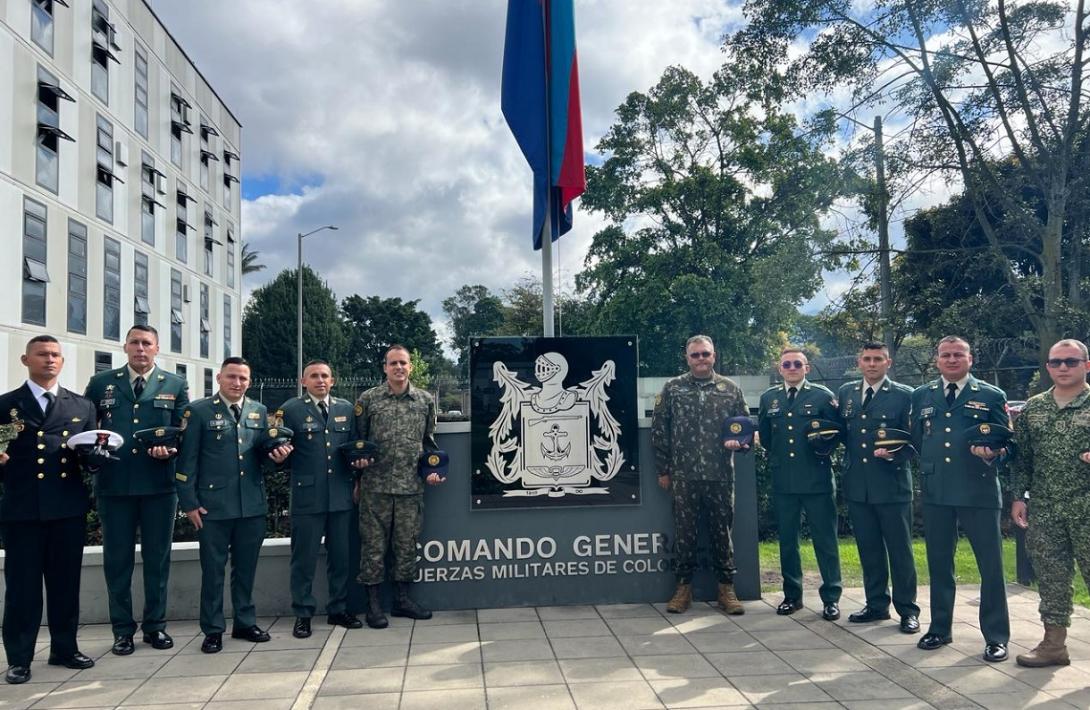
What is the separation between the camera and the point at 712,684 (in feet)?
14.0

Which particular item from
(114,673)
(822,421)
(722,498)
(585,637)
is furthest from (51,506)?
(822,421)

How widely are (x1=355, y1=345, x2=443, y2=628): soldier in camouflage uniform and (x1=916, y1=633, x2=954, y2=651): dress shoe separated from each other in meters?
3.21

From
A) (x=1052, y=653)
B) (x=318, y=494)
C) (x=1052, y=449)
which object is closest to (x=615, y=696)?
(x=318, y=494)

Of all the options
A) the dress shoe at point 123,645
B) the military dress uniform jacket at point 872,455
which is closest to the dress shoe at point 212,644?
the dress shoe at point 123,645

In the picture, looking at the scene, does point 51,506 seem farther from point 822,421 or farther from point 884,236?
point 884,236

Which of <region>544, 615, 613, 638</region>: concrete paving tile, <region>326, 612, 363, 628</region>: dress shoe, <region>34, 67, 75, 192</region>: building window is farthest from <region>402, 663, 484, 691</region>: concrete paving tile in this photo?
<region>34, 67, 75, 192</region>: building window

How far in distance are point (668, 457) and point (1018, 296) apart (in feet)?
32.1

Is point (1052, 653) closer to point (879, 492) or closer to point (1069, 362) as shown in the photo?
point (879, 492)

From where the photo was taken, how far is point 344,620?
5488 mm

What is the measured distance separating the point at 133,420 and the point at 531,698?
302 cm

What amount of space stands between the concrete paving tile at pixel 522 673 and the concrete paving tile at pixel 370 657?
0.56 meters

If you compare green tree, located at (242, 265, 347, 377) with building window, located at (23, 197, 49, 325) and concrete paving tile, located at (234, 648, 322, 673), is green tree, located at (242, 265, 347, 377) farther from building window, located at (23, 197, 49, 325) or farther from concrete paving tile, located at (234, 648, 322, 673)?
concrete paving tile, located at (234, 648, 322, 673)

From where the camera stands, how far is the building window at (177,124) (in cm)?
2728

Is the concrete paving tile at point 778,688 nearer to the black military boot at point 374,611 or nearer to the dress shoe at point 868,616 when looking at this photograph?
the dress shoe at point 868,616
